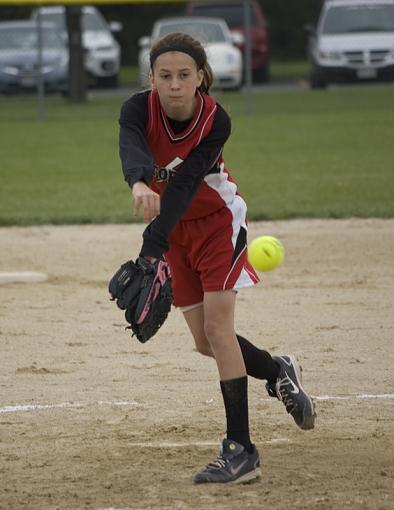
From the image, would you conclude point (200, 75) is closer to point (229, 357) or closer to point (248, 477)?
point (229, 357)

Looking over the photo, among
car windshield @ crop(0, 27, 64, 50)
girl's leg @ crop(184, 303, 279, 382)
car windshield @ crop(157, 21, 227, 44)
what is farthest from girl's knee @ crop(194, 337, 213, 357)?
car windshield @ crop(157, 21, 227, 44)

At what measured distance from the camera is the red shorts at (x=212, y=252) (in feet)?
14.0

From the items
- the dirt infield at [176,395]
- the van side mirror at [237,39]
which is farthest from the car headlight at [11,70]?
the dirt infield at [176,395]

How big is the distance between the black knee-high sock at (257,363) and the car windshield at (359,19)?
17411 mm

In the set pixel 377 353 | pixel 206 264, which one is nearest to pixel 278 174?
A: pixel 377 353

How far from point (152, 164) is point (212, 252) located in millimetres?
440

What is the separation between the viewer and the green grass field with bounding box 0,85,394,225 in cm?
1123

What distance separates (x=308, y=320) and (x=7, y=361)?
1.88 meters

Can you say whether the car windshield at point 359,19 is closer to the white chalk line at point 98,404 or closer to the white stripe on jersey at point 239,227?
the white chalk line at point 98,404

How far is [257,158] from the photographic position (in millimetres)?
14852

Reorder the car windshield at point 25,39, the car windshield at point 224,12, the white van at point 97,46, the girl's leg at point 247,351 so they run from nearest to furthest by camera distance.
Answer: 1. the girl's leg at point 247,351
2. the car windshield at point 25,39
3. the white van at point 97,46
4. the car windshield at point 224,12

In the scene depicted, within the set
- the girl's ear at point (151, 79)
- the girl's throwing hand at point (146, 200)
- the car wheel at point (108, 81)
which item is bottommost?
the car wheel at point (108, 81)

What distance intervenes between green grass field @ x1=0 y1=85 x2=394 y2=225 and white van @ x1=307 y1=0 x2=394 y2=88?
1.53 feet

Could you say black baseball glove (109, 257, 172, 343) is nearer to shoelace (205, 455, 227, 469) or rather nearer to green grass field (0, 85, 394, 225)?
shoelace (205, 455, 227, 469)
